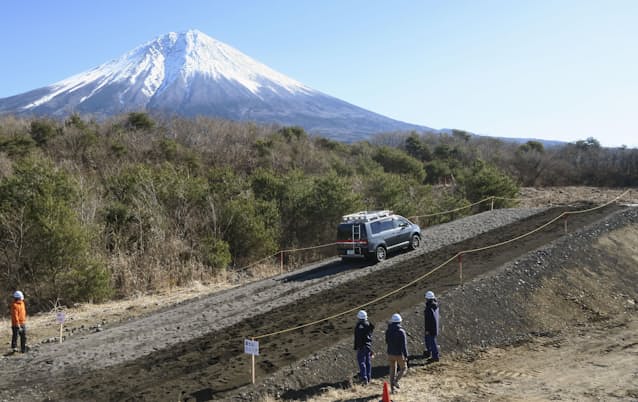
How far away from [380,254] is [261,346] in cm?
914

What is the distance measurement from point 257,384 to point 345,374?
2151 millimetres

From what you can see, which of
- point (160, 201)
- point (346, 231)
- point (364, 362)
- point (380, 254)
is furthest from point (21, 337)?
point (160, 201)

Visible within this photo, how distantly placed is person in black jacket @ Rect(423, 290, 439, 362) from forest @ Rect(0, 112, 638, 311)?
515 inches

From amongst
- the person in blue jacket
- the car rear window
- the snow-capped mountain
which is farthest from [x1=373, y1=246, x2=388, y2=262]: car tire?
the snow-capped mountain

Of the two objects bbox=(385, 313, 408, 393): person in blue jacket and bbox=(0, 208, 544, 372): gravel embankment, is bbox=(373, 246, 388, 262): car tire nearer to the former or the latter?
bbox=(0, 208, 544, 372): gravel embankment

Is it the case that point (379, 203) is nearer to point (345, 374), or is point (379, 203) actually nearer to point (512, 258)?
point (512, 258)

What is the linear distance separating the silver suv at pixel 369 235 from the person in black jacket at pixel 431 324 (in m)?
7.83

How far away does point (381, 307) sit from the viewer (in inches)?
599

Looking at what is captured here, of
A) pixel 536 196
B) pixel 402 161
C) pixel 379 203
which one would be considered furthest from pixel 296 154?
pixel 536 196

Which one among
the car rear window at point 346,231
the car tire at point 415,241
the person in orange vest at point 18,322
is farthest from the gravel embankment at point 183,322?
the car rear window at point 346,231

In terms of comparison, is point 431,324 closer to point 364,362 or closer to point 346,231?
point 364,362

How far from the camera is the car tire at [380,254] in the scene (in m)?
20.7

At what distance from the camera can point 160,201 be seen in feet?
88.1

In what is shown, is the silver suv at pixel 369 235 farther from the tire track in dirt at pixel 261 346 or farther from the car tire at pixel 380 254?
the tire track in dirt at pixel 261 346
